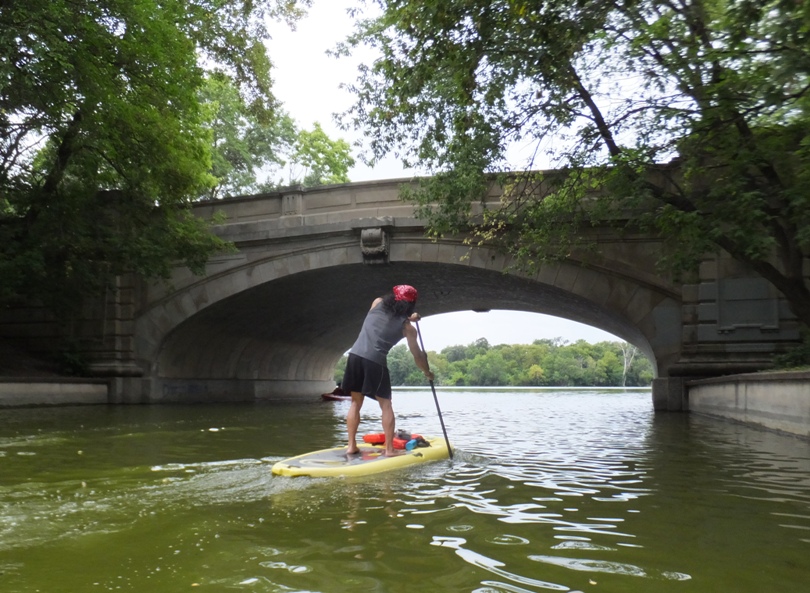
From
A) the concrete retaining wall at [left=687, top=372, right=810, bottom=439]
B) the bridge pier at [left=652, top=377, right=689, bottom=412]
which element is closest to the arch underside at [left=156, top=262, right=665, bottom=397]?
the bridge pier at [left=652, top=377, right=689, bottom=412]

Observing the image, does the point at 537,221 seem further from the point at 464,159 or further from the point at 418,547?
the point at 418,547

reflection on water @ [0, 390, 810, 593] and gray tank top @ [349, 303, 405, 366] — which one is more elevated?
gray tank top @ [349, 303, 405, 366]

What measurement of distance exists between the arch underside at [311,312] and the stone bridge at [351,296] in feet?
0.22

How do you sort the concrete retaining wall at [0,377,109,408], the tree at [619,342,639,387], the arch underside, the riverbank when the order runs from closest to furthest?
1. the riverbank
2. the concrete retaining wall at [0,377,109,408]
3. the arch underside
4. the tree at [619,342,639,387]

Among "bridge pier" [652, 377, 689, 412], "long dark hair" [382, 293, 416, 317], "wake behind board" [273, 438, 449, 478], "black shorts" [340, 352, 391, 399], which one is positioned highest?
"long dark hair" [382, 293, 416, 317]

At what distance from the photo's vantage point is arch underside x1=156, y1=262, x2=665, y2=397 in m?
19.4

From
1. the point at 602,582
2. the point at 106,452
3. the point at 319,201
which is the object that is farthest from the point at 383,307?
the point at 319,201

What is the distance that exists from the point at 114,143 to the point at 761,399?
12762 mm

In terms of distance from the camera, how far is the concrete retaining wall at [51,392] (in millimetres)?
15766

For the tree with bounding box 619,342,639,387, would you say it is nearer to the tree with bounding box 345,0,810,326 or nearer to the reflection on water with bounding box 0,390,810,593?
the tree with bounding box 345,0,810,326

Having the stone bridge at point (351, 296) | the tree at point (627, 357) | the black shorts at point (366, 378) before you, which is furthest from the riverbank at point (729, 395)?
the tree at point (627, 357)

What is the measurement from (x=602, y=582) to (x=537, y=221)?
10217 millimetres

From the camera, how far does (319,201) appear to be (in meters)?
19.1

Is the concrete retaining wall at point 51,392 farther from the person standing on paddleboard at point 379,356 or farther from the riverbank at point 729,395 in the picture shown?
the person standing on paddleboard at point 379,356
